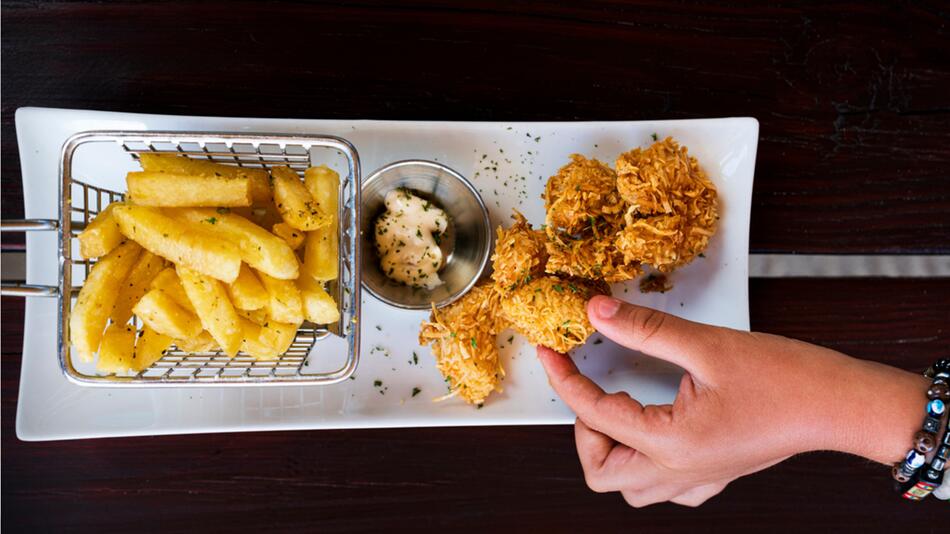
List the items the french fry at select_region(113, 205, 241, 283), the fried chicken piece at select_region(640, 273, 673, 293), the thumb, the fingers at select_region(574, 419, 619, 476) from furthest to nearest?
the fried chicken piece at select_region(640, 273, 673, 293), the fingers at select_region(574, 419, 619, 476), the thumb, the french fry at select_region(113, 205, 241, 283)

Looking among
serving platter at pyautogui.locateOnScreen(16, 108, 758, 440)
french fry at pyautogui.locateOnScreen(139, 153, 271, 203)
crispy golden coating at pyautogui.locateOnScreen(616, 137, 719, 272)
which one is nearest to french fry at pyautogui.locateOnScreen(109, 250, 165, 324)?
french fry at pyautogui.locateOnScreen(139, 153, 271, 203)

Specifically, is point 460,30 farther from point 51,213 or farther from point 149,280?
point 51,213

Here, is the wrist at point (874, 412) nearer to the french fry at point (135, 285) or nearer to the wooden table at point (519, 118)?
the wooden table at point (519, 118)

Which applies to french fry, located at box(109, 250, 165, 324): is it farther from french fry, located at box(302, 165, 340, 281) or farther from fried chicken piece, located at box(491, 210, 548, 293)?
fried chicken piece, located at box(491, 210, 548, 293)

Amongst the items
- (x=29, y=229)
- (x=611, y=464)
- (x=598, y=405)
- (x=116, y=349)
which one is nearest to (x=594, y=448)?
(x=611, y=464)

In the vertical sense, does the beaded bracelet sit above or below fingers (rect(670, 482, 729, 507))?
above

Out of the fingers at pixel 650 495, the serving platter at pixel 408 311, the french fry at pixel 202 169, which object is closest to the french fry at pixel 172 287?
the french fry at pixel 202 169

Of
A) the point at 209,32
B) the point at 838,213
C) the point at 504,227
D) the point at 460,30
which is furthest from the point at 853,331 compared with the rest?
the point at 209,32
